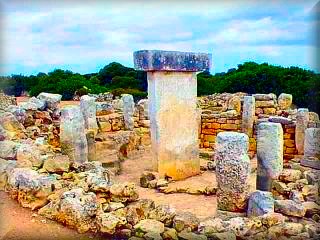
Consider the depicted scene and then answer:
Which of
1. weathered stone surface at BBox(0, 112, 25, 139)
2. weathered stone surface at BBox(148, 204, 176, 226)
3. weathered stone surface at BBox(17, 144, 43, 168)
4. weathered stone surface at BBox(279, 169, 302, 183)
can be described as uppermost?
weathered stone surface at BBox(0, 112, 25, 139)

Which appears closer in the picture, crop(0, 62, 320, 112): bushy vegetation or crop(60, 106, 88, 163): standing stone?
crop(60, 106, 88, 163): standing stone

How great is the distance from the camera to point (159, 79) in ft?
32.6

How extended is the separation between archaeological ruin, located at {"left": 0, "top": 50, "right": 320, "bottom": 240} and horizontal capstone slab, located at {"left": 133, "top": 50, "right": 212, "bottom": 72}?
0.8 inches

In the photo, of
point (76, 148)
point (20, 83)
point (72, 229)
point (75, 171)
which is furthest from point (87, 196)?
point (20, 83)

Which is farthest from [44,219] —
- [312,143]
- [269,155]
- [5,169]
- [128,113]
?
[128,113]

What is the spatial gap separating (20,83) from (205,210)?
21239 millimetres

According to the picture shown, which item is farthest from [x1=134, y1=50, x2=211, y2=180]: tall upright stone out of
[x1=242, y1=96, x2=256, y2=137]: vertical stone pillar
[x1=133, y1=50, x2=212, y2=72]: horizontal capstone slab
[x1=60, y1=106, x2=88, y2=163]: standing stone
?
[x1=242, y1=96, x2=256, y2=137]: vertical stone pillar

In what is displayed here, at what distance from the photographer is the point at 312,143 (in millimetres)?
9414

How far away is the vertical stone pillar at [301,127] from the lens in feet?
37.4

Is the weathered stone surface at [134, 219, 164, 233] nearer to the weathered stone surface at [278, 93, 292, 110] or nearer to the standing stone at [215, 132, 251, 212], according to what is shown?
the standing stone at [215, 132, 251, 212]

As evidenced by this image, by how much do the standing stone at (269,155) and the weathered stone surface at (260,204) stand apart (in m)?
1.16

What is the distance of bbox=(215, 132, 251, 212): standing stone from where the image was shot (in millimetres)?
7031

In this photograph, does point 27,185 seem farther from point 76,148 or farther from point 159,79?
point 159,79

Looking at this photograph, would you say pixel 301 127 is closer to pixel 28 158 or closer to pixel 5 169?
pixel 28 158
